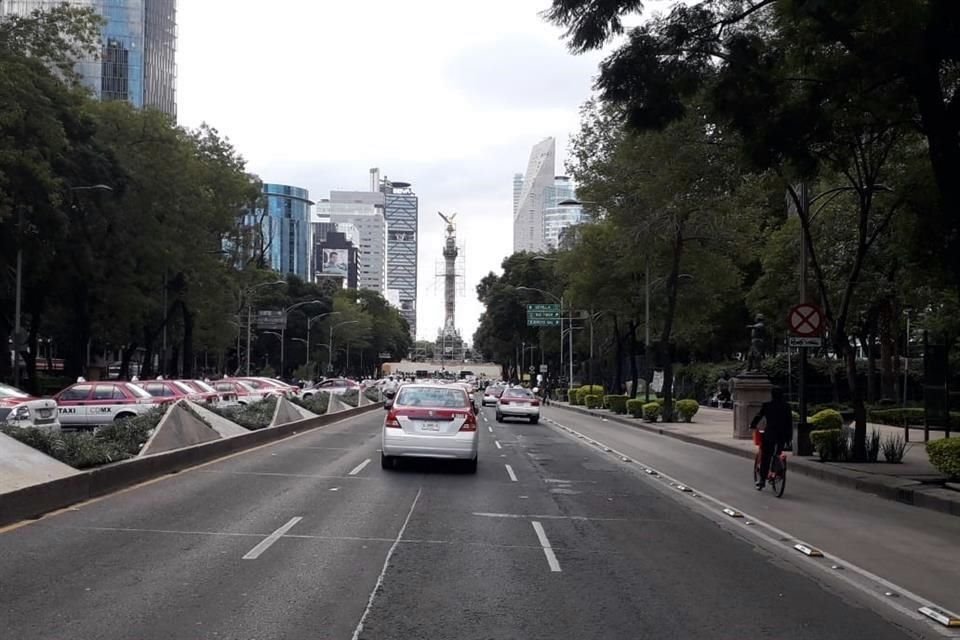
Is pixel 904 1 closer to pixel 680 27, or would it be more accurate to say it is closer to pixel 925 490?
pixel 680 27

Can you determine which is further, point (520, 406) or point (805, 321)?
point (520, 406)

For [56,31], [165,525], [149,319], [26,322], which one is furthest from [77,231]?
[165,525]

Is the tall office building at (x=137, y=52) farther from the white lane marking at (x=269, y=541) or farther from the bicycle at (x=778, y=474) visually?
the white lane marking at (x=269, y=541)

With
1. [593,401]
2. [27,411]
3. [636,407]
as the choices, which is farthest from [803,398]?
[593,401]

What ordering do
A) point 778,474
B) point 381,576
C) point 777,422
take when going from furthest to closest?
point 778,474
point 777,422
point 381,576

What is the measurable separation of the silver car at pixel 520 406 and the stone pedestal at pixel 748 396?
10614mm

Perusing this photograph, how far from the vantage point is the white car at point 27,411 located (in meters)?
18.7

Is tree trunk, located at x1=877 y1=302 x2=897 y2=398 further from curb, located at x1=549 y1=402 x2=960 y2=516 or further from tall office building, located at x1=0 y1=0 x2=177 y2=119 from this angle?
tall office building, located at x1=0 y1=0 x2=177 y2=119

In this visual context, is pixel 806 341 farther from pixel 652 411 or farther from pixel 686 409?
pixel 652 411

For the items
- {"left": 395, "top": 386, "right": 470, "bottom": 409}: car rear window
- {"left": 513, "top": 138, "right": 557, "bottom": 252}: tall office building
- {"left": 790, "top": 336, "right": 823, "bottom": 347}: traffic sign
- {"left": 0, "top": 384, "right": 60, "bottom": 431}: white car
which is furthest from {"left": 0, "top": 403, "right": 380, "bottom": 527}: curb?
{"left": 513, "top": 138, "right": 557, "bottom": 252}: tall office building

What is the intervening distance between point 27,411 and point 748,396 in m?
19.4

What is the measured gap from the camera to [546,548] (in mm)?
10086

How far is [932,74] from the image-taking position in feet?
45.6

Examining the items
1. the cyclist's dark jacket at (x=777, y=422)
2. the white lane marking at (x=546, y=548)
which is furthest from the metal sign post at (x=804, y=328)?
the white lane marking at (x=546, y=548)
